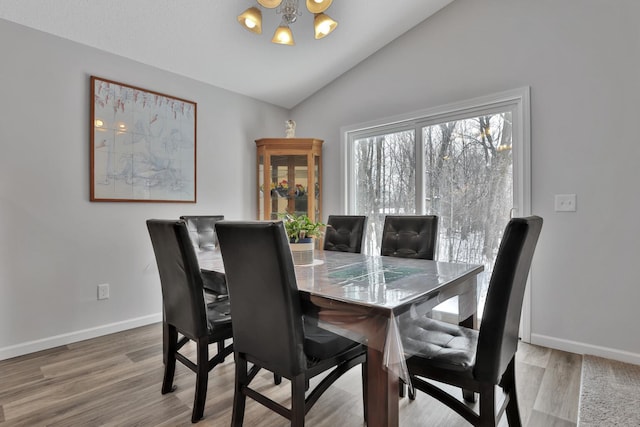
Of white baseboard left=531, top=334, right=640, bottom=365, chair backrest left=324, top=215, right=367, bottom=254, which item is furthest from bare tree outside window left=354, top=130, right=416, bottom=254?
white baseboard left=531, top=334, right=640, bottom=365

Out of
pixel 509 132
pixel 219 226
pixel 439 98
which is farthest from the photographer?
pixel 439 98

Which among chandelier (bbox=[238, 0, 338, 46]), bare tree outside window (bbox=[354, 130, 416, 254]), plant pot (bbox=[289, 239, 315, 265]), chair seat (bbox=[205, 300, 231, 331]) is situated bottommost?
chair seat (bbox=[205, 300, 231, 331])

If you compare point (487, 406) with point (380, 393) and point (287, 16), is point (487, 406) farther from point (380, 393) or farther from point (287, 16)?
point (287, 16)

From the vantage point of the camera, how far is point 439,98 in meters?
3.05

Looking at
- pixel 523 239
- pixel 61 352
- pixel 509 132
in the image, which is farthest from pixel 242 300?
pixel 509 132

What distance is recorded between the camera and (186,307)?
1.71 m

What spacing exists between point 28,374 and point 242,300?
1.84m

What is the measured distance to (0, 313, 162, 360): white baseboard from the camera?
2.40m

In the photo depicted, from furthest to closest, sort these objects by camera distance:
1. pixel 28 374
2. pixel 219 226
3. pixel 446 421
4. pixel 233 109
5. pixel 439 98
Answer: pixel 233 109 < pixel 439 98 < pixel 28 374 < pixel 446 421 < pixel 219 226

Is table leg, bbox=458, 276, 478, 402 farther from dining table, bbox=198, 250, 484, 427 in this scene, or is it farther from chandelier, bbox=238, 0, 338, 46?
chandelier, bbox=238, 0, 338, 46

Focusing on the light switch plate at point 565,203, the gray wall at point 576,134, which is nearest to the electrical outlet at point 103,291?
the gray wall at point 576,134

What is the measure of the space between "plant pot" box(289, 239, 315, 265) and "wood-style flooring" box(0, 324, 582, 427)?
2.52 feet

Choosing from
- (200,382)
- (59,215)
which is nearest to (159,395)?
(200,382)

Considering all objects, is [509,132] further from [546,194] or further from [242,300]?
[242,300]
